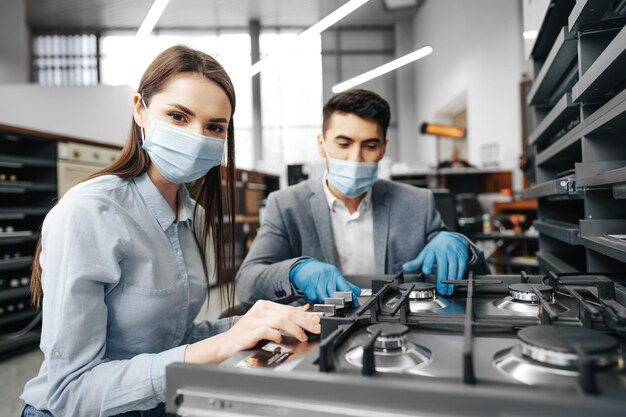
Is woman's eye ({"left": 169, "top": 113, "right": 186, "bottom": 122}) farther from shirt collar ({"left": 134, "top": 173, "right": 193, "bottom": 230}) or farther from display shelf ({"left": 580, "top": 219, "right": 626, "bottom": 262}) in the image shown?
display shelf ({"left": 580, "top": 219, "right": 626, "bottom": 262})

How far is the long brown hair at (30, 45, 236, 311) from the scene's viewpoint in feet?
3.55

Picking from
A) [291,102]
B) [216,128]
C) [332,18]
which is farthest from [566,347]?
[291,102]

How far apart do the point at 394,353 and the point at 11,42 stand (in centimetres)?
804

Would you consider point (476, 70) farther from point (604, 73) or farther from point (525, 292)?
point (525, 292)

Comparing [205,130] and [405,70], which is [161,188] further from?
[405,70]

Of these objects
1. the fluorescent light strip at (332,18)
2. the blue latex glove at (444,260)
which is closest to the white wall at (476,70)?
the fluorescent light strip at (332,18)

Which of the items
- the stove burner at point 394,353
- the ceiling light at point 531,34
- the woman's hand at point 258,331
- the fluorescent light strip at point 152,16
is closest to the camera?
the stove burner at point 394,353

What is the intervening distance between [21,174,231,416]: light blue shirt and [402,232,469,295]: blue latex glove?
64 centimetres

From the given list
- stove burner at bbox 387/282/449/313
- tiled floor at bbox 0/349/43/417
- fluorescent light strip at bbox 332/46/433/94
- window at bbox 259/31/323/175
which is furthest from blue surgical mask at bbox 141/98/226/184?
window at bbox 259/31/323/175

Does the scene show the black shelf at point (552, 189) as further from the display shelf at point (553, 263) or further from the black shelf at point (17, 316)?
the black shelf at point (17, 316)

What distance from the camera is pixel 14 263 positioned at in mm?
3006

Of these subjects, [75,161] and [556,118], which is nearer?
[556,118]

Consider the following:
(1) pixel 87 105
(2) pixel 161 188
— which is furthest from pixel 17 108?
(2) pixel 161 188

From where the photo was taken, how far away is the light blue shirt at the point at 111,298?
0.78 m
